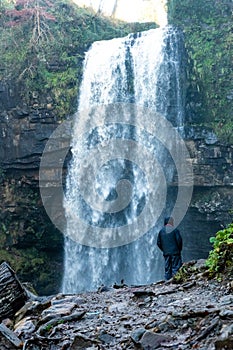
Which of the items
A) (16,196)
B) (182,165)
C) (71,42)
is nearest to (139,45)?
(71,42)

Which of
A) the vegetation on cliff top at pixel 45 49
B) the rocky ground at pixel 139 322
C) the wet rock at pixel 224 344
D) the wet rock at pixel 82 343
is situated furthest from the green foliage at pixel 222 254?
the vegetation on cliff top at pixel 45 49

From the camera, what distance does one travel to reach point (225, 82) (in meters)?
13.4

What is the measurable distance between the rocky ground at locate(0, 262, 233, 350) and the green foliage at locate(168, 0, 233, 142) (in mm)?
9525

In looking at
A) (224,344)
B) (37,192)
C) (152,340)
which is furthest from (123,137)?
(224,344)

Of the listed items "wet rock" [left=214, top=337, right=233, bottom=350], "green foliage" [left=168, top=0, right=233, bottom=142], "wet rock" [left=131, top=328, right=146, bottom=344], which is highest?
"green foliage" [left=168, top=0, right=233, bottom=142]

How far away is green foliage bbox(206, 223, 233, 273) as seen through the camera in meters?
4.00

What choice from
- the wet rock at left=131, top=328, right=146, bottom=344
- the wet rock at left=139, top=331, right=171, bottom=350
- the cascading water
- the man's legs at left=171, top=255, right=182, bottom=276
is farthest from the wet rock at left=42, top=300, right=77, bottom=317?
the cascading water

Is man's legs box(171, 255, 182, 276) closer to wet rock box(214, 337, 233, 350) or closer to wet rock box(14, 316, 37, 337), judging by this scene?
wet rock box(14, 316, 37, 337)

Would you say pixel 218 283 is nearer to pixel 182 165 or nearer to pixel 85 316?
pixel 85 316

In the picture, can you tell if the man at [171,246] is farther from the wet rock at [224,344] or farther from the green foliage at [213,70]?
the green foliage at [213,70]

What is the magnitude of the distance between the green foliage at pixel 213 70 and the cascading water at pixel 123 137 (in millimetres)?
483

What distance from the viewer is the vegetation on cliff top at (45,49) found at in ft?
45.0

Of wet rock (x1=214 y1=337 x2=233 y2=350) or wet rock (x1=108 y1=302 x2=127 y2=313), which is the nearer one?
wet rock (x1=214 y1=337 x2=233 y2=350)

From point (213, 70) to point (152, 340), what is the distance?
12056mm
